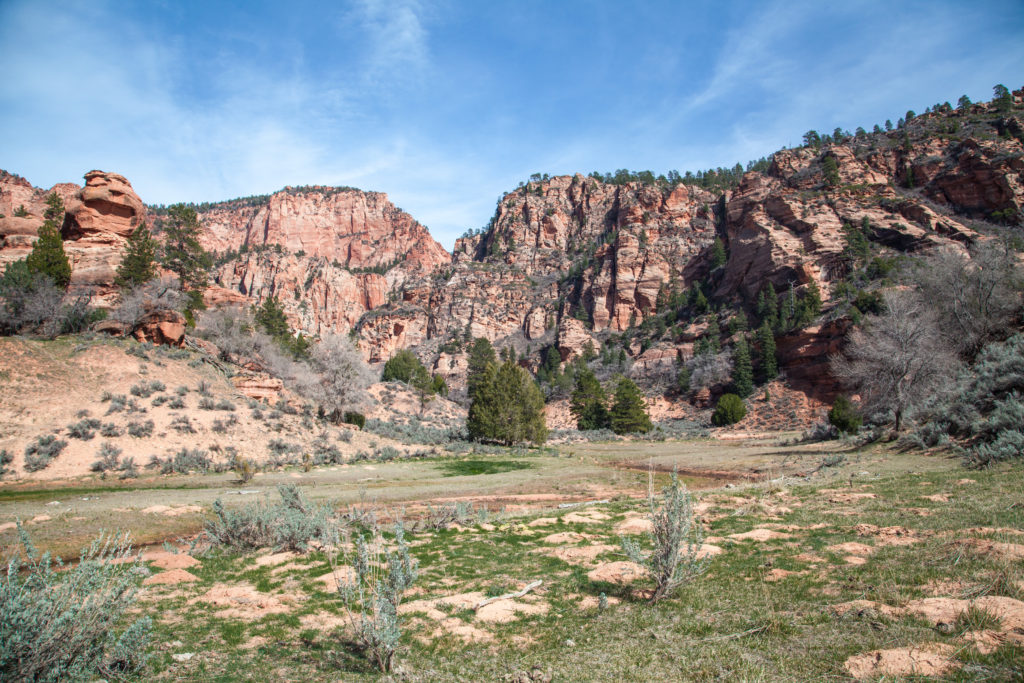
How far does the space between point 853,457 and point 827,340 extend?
45.9 m

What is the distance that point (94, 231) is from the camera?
45.5m

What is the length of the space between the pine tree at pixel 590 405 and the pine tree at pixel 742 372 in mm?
17405

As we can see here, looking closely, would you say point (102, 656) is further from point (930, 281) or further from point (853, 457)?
point (930, 281)

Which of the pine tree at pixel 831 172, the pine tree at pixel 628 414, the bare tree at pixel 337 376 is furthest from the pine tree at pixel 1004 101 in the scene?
the bare tree at pixel 337 376

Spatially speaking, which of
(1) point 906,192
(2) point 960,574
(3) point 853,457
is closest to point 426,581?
(2) point 960,574

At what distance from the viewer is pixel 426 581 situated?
7.98 m

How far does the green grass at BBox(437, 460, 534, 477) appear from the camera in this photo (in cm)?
2713

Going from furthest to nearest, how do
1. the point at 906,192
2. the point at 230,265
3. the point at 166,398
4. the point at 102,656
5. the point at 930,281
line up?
the point at 230,265 → the point at 906,192 → the point at 930,281 → the point at 166,398 → the point at 102,656

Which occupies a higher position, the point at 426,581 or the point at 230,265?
the point at 230,265

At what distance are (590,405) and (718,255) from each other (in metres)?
55.2

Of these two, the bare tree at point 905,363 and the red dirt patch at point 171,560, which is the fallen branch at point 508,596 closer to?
the red dirt patch at point 171,560

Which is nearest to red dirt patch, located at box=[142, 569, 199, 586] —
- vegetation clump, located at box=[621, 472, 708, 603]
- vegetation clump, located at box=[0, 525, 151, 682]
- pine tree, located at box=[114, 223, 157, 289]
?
vegetation clump, located at box=[0, 525, 151, 682]

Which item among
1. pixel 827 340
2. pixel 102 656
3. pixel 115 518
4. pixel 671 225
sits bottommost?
pixel 115 518

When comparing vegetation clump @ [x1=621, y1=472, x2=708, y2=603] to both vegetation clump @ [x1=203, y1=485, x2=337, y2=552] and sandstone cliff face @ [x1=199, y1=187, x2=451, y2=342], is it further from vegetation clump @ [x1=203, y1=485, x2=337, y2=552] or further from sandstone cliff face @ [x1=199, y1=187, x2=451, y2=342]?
sandstone cliff face @ [x1=199, y1=187, x2=451, y2=342]
